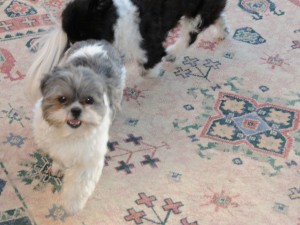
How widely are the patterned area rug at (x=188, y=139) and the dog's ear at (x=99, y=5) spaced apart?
0.42 metres

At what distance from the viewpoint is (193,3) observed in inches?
86.7

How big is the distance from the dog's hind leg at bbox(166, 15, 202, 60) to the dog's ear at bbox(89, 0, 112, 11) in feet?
1.71

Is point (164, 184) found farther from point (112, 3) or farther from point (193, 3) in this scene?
point (193, 3)

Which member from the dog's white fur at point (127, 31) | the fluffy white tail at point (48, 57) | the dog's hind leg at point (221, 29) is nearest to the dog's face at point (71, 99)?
the fluffy white tail at point (48, 57)

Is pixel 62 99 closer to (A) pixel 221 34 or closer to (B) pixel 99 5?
(B) pixel 99 5

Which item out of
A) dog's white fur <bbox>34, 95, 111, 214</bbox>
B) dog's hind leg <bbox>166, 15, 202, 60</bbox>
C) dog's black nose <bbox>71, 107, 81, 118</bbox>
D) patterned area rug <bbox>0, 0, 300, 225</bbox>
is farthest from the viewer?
dog's hind leg <bbox>166, 15, 202, 60</bbox>

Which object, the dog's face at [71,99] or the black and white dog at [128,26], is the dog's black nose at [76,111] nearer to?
the dog's face at [71,99]

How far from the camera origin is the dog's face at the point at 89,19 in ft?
6.06

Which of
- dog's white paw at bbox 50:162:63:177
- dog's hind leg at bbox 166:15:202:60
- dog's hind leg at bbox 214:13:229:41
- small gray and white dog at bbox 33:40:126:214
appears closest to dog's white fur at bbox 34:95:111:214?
small gray and white dog at bbox 33:40:126:214

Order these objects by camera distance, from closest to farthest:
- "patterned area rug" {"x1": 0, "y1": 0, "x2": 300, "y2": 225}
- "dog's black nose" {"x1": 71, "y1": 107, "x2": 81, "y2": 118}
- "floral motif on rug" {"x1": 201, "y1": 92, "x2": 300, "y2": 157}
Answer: "dog's black nose" {"x1": 71, "y1": 107, "x2": 81, "y2": 118} → "patterned area rug" {"x1": 0, "y1": 0, "x2": 300, "y2": 225} → "floral motif on rug" {"x1": 201, "y1": 92, "x2": 300, "y2": 157}

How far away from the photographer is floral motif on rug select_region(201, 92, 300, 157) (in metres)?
1.96

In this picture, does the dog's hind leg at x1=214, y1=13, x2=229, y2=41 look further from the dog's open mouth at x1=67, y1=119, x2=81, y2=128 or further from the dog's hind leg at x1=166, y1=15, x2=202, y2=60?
the dog's open mouth at x1=67, y1=119, x2=81, y2=128

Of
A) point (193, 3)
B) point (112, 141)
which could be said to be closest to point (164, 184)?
point (112, 141)

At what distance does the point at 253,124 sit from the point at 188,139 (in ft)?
0.99
